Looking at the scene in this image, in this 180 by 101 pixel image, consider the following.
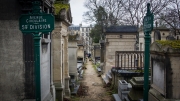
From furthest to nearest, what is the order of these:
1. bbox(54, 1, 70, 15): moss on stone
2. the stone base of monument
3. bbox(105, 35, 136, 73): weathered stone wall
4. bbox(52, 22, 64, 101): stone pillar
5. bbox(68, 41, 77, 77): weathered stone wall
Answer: bbox(105, 35, 136, 73): weathered stone wall < bbox(68, 41, 77, 77): weathered stone wall < bbox(54, 1, 70, 15): moss on stone < bbox(52, 22, 64, 101): stone pillar < the stone base of monument

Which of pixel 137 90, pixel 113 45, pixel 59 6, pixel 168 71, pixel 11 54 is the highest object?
pixel 59 6

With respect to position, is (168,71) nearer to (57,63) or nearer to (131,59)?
(57,63)

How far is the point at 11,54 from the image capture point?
4613 millimetres

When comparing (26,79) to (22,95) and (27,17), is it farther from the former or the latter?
(27,17)

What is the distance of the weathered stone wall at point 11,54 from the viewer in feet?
14.9

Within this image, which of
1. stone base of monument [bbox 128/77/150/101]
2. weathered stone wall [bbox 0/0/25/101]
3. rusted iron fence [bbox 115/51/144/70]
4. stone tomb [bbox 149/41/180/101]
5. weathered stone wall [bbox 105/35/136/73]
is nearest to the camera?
stone tomb [bbox 149/41/180/101]

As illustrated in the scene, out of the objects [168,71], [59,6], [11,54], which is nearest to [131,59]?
[59,6]

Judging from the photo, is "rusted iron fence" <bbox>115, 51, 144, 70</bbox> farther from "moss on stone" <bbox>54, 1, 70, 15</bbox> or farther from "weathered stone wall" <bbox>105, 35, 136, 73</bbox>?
"moss on stone" <bbox>54, 1, 70, 15</bbox>

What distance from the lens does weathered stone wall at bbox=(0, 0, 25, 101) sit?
454 centimetres

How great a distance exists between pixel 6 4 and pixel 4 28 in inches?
22.1

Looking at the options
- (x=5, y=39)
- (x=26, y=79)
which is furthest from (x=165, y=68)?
(x=5, y=39)

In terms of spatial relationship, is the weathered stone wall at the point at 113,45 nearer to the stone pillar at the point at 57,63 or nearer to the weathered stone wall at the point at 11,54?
the stone pillar at the point at 57,63

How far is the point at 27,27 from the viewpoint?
10.5 feet

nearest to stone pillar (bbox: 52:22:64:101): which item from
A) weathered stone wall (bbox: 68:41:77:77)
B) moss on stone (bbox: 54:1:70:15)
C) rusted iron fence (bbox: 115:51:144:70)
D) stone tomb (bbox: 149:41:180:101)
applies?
moss on stone (bbox: 54:1:70:15)
